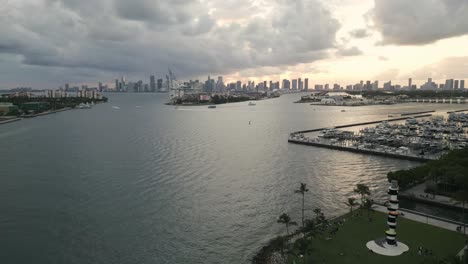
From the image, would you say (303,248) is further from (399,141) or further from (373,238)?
(399,141)

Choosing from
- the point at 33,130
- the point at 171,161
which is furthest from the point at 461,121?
the point at 33,130

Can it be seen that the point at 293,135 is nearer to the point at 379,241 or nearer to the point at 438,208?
the point at 438,208

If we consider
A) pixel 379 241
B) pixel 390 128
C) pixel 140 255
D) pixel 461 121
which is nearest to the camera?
pixel 379 241

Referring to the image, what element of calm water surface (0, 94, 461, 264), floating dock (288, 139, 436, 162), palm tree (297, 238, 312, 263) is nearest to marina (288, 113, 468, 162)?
floating dock (288, 139, 436, 162)

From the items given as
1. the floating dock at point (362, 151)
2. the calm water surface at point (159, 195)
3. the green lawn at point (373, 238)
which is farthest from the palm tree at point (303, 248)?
the floating dock at point (362, 151)

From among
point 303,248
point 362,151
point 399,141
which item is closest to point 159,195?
point 303,248

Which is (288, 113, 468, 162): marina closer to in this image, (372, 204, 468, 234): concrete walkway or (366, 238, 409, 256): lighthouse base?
(372, 204, 468, 234): concrete walkway

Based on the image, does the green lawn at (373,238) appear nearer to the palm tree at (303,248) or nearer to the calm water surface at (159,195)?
the palm tree at (303,248)
